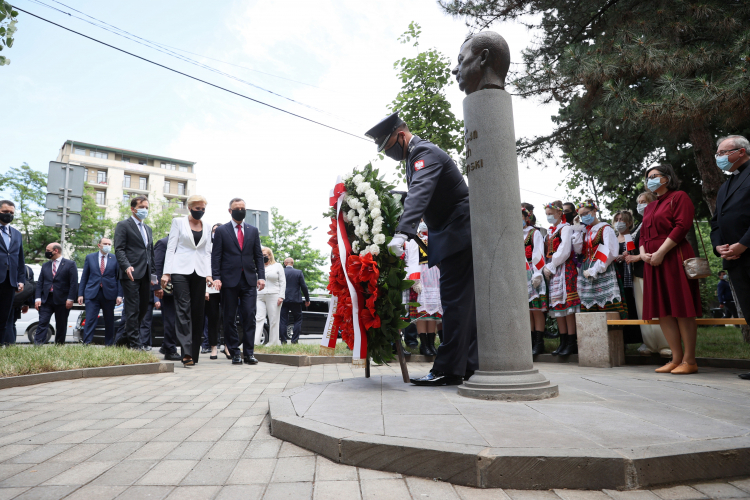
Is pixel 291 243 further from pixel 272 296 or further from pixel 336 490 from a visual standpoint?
pixel 336 490

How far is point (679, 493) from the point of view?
2174 mm

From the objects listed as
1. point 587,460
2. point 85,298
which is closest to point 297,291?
point 85,298

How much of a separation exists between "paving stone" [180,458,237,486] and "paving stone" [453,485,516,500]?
1089 millimetres

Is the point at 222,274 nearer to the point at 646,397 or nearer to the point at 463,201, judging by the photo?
the point at 463,201

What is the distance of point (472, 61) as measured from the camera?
416cm

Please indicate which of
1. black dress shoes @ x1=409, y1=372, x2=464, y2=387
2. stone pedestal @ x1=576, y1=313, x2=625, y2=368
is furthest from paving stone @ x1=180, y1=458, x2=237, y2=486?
stone pedestal @ x1=576, y1=313, x2=625, y2=368

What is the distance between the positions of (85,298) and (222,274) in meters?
3.69

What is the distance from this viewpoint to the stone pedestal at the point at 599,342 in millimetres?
6473

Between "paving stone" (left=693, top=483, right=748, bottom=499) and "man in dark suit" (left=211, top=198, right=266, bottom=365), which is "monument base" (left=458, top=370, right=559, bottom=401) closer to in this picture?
"paving stone" (left=693, top=483, right=748, bottom=499)

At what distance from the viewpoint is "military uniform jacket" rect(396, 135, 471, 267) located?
4238mm

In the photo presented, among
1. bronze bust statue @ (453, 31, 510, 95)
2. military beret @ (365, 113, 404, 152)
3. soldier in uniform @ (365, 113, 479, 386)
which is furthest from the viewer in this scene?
military beret @ (365, 113, 404, 152)

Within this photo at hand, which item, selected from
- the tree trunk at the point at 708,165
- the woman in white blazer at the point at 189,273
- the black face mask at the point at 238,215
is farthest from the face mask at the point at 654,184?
the woman in white blazer at the point at 189,273

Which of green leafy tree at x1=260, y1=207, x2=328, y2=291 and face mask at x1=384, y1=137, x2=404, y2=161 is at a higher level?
green leafy tree at x1=260, y1=207, x2=328, y2=291

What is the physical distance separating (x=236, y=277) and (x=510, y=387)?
17.5 feet
